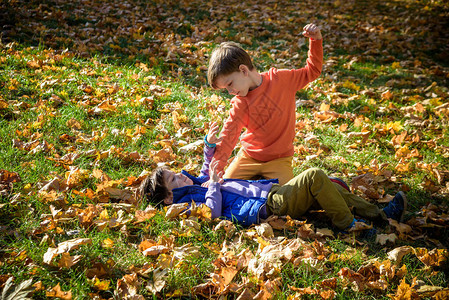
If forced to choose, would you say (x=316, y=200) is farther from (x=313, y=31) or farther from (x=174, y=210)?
(x=313, y=31)

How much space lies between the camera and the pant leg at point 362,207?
105 inches

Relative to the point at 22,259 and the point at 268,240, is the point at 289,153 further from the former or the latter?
the point at 22,259

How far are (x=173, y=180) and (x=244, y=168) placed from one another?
68 cm

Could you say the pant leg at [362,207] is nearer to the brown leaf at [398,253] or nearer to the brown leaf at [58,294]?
the brown leaf at [398,253]

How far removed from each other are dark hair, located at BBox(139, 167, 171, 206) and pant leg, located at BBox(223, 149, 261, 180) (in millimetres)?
661

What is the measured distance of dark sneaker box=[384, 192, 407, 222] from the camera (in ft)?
8.60

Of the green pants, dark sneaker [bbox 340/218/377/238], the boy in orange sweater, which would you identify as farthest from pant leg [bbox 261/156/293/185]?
dark sneaker [bbox 340/218/377/238]

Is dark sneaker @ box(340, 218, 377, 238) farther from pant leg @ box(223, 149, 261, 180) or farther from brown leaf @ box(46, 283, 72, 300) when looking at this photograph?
brown leaf @ box(46, 283, 72, 300)

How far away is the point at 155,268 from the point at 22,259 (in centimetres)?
80

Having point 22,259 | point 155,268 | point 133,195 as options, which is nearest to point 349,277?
point 155,268

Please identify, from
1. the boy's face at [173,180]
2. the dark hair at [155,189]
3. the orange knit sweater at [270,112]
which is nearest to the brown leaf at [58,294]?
the dark hair at [155,189]

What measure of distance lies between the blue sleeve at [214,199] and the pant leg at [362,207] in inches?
37.5

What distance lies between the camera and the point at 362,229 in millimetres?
2555

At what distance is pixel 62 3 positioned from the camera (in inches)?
289
